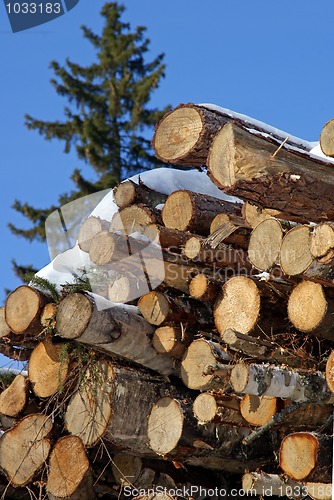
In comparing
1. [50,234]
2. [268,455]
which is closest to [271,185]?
[268,455]

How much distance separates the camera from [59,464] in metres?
4.85

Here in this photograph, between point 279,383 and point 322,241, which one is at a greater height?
point 322,241

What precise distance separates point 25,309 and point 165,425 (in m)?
1.16

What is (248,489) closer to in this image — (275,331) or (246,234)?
(275,331)

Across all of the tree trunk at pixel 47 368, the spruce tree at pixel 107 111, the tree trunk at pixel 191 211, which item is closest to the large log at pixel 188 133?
the tree trunk at pixel 191 211

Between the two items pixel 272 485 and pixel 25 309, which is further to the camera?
pixel 25 309

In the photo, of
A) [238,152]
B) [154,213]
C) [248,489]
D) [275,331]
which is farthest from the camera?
[154,213]

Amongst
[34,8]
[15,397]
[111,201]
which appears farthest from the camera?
[34,8]

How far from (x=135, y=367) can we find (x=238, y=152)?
1.62m

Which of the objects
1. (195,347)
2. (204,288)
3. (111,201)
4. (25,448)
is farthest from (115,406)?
(111,201)

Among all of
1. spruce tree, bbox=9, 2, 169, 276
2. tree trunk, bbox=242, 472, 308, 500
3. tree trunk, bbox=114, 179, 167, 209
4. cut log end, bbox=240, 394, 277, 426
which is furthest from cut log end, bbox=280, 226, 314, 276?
spruce tree, bbox=9, 2, 169, 276

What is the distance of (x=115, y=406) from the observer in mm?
4711

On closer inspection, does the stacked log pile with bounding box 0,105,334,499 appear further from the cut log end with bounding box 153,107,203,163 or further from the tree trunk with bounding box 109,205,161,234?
the tree trunk with bounding box 109,205,161,234

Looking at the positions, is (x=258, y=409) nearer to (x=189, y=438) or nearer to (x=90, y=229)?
(x=189, y=438)
